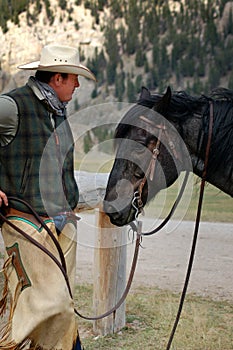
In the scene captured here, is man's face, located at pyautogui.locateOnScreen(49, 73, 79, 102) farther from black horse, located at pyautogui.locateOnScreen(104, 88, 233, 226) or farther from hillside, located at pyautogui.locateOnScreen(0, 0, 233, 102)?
hillside, located at pyautogui.locateOnScreen(0, 0, 233, 102)

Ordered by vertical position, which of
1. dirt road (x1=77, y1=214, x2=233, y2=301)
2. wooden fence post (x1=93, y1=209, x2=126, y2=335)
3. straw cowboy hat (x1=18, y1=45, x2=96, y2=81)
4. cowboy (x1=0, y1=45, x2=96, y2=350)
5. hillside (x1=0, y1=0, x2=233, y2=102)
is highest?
hillside (x1=0, y1=0, x2=233, y2=102)

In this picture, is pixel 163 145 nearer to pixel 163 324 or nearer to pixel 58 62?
pixel 58 62

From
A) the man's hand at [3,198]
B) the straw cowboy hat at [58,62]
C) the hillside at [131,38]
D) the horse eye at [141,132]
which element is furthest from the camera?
the hillside at [131,38]

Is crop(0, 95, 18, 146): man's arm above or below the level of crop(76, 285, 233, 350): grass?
above

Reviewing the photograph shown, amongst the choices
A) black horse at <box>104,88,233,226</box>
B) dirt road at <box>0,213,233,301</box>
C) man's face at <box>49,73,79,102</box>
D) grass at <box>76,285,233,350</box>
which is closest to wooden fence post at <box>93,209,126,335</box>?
grass at <box>76,285,233,350</box>

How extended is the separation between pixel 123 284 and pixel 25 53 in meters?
38.2

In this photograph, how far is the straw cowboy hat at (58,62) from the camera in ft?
10.1

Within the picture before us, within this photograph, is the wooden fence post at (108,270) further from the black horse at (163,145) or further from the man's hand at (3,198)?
the man's hand at (3,198)

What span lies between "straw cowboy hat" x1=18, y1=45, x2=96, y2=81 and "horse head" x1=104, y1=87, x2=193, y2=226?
37 cm

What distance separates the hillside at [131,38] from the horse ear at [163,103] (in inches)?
1285

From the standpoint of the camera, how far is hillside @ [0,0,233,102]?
37.7 m

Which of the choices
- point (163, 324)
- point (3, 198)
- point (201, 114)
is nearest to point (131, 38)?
point (163, 324)

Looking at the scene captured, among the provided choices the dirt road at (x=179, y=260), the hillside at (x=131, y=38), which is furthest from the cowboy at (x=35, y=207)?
the hillside at (x=131, y=38)

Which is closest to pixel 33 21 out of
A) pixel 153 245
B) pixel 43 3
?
pixel 43 3
